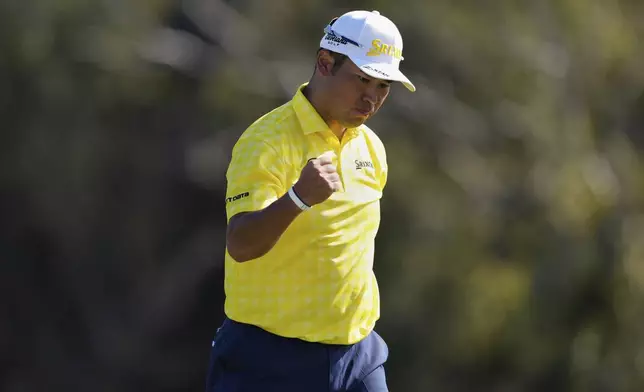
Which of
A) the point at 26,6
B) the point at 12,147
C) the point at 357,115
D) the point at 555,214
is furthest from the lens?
the point at 12,147

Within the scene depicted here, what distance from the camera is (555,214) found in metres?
6.51

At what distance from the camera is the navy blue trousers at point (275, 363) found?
293cm

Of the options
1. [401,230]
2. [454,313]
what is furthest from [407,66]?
[454,313]

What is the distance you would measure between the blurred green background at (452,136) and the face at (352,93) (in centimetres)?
367

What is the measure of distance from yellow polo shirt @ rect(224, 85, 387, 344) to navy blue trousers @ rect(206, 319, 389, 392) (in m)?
0.03

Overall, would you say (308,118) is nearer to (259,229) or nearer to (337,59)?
(337,59)

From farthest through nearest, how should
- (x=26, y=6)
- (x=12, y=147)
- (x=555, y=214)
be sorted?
(x=12, y=147) → (x=26, y=6) → (x=555, y=214)

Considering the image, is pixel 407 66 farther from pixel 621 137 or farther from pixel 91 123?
pixel 91 123

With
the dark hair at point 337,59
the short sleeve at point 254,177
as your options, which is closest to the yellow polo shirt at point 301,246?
the short sleeve at point 254,177

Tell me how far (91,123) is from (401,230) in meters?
2.07

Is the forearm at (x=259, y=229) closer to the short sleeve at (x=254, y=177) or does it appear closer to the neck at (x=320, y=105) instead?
the short sleeve at (x=254, y=177)

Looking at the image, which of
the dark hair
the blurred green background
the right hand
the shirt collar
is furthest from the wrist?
the blurred green background

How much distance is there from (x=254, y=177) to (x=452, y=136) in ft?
13.9

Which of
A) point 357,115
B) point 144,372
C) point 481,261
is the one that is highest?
point 357,115
